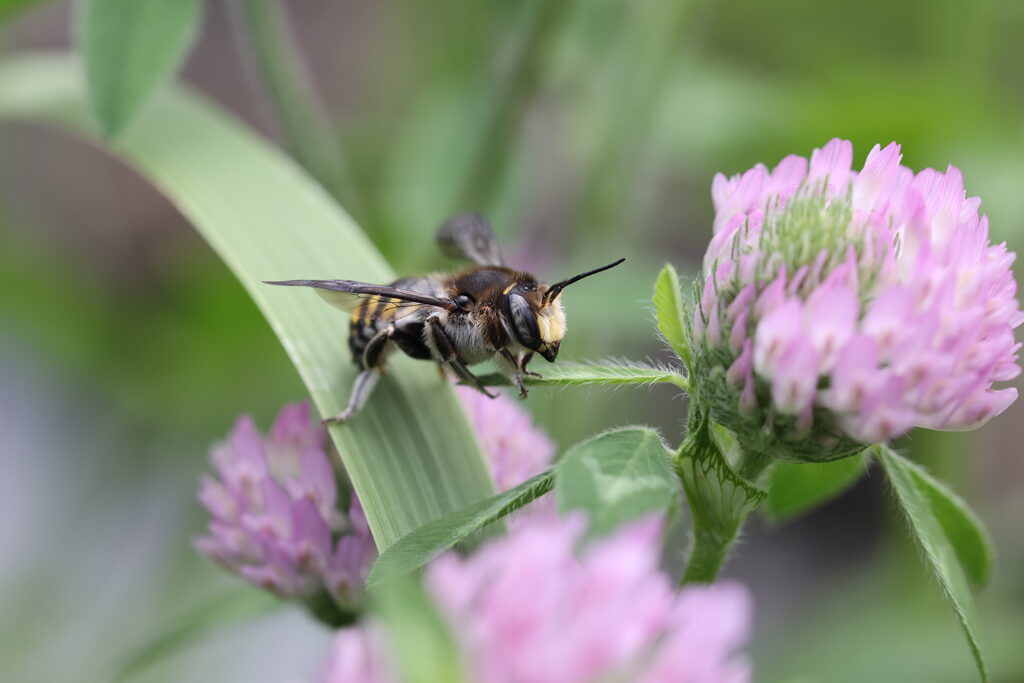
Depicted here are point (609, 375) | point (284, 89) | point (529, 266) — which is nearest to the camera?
point (609, 375)

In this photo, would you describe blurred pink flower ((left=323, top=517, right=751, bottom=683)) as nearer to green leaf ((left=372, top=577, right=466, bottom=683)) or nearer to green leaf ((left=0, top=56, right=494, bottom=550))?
green leaf ((left=372, top=577, right=466, bottom=683))

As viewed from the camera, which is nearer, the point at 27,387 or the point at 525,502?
the point at 525,502

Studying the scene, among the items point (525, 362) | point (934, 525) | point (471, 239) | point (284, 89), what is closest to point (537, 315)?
point (525, 362)

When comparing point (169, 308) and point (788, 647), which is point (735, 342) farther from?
point (169, 308)

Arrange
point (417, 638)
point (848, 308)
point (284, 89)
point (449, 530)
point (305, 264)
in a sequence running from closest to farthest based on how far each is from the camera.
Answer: point (417, 638)
point (848, 308)
point (449, 530)
point (305, 264)
point (284, 89)

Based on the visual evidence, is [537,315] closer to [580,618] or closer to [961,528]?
[961,528]

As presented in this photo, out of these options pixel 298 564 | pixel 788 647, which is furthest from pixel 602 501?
pixel 788 647

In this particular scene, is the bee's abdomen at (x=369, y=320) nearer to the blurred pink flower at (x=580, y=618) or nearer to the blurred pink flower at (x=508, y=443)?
the blurred pink flower at (x=508, y=443)
